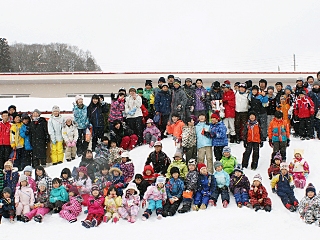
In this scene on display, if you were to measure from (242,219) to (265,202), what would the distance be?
773 millimetres

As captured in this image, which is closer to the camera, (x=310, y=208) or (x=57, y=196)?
(x=310, y=208)

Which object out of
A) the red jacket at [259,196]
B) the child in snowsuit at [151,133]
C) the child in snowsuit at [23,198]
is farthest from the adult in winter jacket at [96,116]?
the red jacket at [259,196]

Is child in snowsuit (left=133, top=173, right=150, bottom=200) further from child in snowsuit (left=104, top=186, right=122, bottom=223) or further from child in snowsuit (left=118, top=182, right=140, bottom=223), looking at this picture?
child in snowsuit (left=104, top=186, right=122, bottom=223)

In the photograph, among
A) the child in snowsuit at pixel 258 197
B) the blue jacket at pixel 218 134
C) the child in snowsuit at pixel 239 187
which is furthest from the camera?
the blue jacket at pixel 218 134

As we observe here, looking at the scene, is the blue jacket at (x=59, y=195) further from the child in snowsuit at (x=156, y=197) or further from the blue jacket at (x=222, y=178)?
the blue jacket at (x=222, y=178)

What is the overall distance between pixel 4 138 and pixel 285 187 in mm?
7479

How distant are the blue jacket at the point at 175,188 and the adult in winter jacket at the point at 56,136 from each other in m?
3.80

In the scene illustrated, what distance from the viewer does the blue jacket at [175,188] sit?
28.1 feet

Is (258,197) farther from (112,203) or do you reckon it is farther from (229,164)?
(112,203)

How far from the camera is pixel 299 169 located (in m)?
9.29

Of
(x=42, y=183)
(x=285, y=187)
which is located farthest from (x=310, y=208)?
(x=42, y=183)

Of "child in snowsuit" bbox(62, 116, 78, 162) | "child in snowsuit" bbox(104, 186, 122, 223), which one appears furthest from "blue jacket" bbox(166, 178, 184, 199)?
"child in snowsuit" bbox(62, 116, 78, 162)

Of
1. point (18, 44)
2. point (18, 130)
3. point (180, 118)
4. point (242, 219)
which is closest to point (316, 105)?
point (180, 118)

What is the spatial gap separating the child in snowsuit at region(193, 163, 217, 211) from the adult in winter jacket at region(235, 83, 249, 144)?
8.81ft
